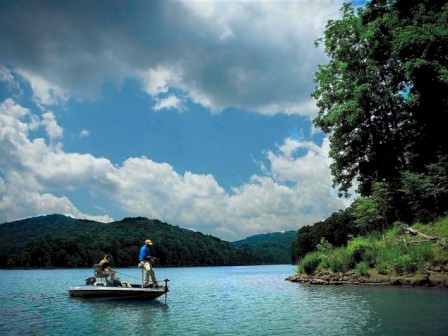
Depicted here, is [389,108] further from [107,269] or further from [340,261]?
[107,269]

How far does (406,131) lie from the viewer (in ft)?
118

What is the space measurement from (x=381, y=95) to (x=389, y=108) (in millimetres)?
1772

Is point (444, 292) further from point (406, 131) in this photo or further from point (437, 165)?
point (406, 131)

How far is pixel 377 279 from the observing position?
88.0 ft

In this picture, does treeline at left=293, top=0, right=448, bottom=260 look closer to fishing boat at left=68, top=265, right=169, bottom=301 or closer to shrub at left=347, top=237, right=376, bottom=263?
shrub at left=347, top=237, right=376, bottom=263

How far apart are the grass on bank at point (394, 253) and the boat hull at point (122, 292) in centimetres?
1474

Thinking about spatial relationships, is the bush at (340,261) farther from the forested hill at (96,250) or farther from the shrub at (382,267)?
the forested hill at (96,250)

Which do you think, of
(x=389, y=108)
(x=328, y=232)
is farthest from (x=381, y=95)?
(x=328, y=232)

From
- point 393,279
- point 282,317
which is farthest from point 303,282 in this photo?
point 282,317

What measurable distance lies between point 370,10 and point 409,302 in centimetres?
2720

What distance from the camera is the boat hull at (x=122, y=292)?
22.8 m

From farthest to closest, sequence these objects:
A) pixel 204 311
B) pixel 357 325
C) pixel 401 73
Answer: pixel 401 73, pixel 204 311, pixel 357 325

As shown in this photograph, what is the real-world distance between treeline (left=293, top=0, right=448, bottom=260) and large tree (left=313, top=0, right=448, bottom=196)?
76 mm

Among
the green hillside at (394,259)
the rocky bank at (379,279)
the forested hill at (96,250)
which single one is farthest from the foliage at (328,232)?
the forested hill at (96,250)
